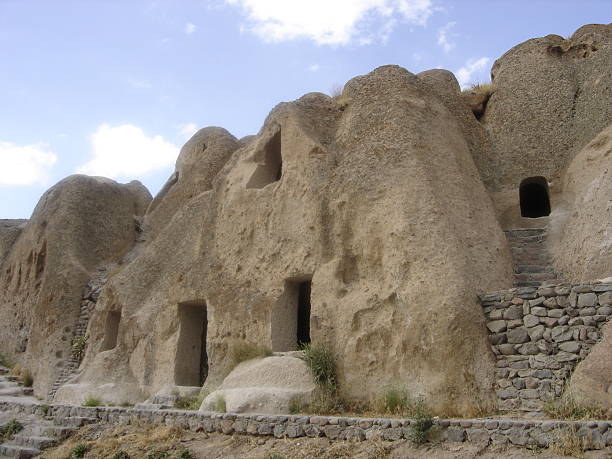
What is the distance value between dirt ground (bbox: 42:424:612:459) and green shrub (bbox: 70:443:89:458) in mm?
67

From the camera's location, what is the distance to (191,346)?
1387 centimetres

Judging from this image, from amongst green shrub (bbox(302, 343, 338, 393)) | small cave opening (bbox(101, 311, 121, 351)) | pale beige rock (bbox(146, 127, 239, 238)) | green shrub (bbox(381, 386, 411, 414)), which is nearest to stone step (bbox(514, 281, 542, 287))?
green shrub (bbox(381, 386, 411, 414))

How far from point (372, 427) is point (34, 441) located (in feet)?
22.9

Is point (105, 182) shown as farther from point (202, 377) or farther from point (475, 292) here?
point (475, 292)

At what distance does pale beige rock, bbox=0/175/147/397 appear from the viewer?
1745cm

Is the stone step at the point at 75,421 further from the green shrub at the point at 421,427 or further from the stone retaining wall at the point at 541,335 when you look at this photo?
the stone retaining wall at the point at 541,335

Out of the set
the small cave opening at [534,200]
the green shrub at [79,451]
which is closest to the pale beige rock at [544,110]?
the small cave opening at [534,200]

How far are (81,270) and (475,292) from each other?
12.7m

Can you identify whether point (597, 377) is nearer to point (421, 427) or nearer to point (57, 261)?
point (421, 427)

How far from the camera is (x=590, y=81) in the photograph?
1270cm

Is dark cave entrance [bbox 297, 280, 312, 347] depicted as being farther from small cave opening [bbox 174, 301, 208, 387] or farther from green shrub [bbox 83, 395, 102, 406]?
green shrub [bbox 83, 395, 102, 406]

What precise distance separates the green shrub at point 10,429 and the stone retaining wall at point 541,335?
937cm

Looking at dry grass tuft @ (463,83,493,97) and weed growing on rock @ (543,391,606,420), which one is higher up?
dry grass tuft @ (463,83,493,97)

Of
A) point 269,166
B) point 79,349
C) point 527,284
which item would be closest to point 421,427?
point 527,284
